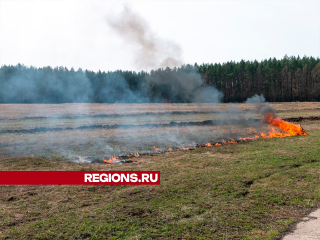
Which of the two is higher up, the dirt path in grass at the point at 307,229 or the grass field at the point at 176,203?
the grass field at the point at 176,203

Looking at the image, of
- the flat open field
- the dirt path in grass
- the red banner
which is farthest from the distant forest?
the dirt path in grass

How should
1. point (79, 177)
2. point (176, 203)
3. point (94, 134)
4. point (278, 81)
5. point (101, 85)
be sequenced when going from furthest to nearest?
point (278, 81)
point (101, 85)
point (94, 134)
point (79, 177)
point (176, 203)

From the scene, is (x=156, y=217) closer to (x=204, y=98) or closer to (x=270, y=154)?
(x=270, y=154)

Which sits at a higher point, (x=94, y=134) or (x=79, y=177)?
(x=94, y=134)

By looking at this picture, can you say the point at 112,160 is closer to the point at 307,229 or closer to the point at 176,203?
the point at 176,203

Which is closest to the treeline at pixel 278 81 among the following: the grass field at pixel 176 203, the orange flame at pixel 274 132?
the orange flame at pixel 274 132

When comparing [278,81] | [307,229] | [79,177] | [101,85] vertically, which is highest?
[278,81]

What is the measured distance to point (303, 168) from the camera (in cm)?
1245

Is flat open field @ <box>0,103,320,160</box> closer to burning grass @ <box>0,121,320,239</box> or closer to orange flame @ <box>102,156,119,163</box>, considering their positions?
orange flame @ <box>102,156,119,163</box>

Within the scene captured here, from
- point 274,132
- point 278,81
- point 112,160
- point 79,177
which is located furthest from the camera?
point 278,81

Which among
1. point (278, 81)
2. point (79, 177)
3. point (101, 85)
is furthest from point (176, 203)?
point (278, 81)

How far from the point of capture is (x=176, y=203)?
8656 millimetres

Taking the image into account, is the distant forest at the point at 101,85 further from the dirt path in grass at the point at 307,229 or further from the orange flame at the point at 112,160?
the dirt path in grass at the point at 307,229

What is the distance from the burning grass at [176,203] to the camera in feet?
22.6
